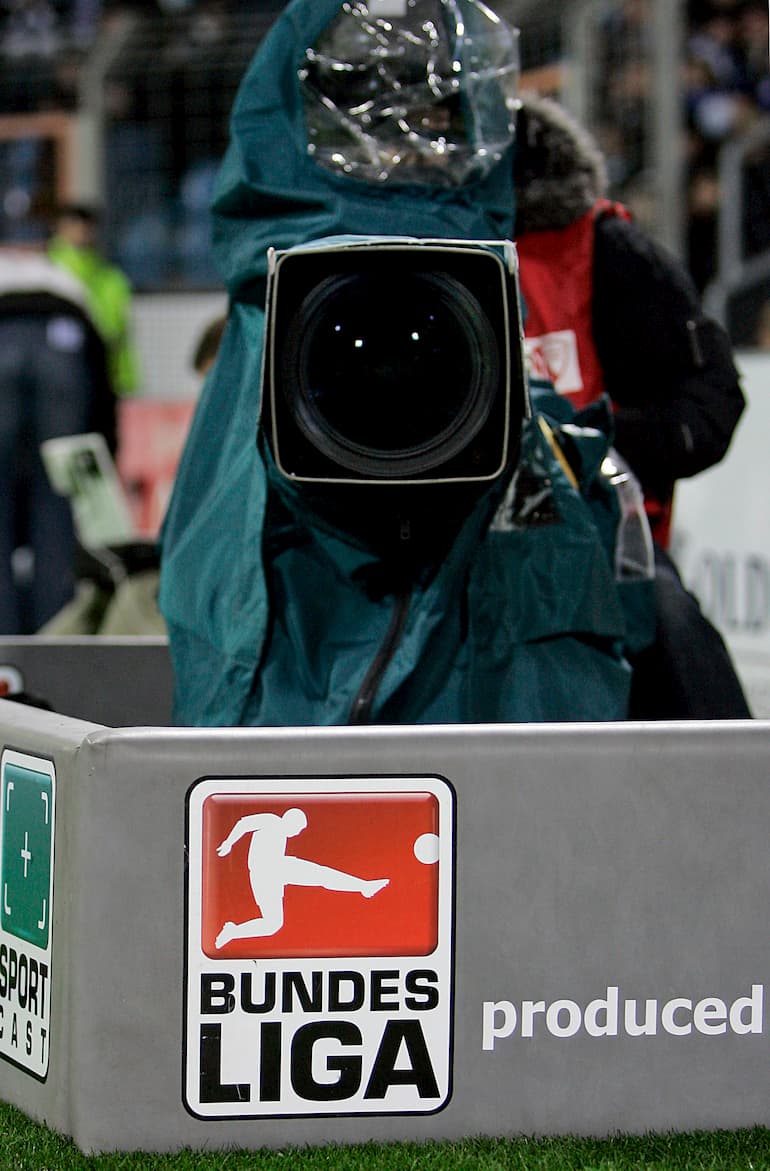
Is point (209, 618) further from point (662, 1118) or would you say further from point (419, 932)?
point (662, 1118)

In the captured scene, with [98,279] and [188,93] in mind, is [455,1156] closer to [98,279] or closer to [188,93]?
[98,279]

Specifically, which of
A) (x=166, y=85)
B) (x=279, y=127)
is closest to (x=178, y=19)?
(x=166, y=85)

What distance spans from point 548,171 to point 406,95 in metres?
0.27

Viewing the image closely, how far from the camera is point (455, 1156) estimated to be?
129 cm

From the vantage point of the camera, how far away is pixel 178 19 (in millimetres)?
6793

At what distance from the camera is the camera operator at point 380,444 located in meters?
1.44

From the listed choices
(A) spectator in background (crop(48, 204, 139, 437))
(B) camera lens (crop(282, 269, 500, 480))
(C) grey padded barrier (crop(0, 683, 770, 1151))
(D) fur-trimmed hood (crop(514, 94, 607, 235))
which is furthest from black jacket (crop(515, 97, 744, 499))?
(A) spectator in background (crop(48, 204, 139, 437))

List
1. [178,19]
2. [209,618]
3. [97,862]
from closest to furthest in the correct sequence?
[97,862] → [209,618] → [178,19]

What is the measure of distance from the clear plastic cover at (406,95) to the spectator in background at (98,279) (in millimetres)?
4233

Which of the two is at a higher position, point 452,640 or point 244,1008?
point 452,640

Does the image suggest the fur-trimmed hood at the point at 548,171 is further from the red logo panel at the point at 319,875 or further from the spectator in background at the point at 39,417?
the spectator in background at the point at 39,417

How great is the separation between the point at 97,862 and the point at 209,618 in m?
0.41

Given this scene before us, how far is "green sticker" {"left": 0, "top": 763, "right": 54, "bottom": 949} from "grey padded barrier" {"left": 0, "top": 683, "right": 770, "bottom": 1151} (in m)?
0.02

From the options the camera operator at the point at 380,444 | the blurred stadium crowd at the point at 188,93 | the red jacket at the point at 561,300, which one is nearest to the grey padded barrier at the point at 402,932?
the camera operator at the point at 380,444
